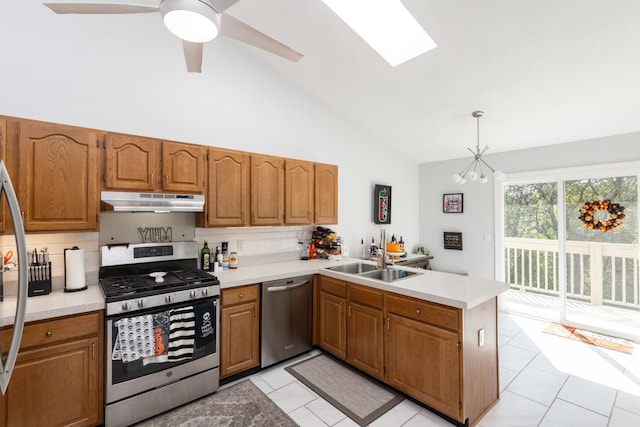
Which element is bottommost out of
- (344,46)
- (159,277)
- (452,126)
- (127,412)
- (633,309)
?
(127,412)

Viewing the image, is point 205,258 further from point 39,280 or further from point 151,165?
point 39,280

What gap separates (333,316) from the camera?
116 inches

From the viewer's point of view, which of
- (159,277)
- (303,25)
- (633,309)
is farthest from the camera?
(633,309)

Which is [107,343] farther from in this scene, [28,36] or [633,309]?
[633,309]

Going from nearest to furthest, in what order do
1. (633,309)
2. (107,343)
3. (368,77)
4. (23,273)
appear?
(23,273) < (107,343) < (368,77) < (633,309)

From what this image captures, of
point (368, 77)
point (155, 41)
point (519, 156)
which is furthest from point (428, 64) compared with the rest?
point (155, 41)

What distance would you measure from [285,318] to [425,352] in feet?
4.35

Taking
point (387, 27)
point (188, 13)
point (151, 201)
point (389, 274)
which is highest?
point (387, 27)

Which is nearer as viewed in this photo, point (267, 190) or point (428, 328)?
point (428, 328)

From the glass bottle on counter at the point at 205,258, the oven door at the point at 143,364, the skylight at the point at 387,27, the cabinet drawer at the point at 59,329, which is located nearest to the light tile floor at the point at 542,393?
the oven door at the point at 143,364

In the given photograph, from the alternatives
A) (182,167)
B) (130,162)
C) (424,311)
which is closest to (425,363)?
(424,311)

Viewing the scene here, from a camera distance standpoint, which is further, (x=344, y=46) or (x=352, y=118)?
(x=352, y=118)

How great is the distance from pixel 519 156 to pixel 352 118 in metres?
2.46

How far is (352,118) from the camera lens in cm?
425
